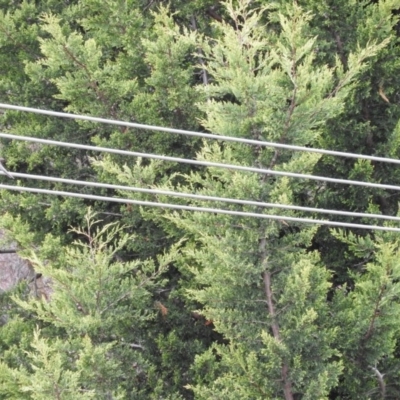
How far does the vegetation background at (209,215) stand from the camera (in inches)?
159

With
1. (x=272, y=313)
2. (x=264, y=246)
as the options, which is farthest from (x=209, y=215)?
(x=272, y=313)

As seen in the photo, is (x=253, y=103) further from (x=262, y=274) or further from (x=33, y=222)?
(x=33, y=222)

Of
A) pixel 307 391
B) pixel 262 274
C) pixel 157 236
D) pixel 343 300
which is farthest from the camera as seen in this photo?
pixel 157 236

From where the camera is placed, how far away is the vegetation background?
404cm

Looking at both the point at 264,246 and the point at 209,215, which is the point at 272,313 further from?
the point at 209,215

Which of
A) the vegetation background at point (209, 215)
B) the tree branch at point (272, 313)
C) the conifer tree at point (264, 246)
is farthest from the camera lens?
the tree branch at point (272, 313)

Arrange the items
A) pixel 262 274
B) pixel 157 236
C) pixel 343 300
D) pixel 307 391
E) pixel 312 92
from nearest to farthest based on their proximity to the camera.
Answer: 1. pixel 312 92
2. pixel 307 391
3. pixel 262 274
4. pixel 343 300
5. pixel 157 236

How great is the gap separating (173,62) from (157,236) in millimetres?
1668

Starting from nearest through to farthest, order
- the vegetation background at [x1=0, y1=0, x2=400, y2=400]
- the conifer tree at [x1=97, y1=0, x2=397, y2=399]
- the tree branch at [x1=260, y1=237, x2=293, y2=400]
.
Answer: the conifer tree at [x1=97, y1=0, x2=397, y2=399]
the vegetation background at [x1=0, y1=0, x2=400, y2=400]
the tree branch at [x1=260, y1=237, x2=293, y2=400]

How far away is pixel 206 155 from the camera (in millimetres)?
4309

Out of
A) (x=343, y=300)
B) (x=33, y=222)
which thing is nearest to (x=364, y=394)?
(x=343, y=300)

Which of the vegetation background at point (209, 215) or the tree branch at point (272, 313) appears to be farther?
the tree branch at point (272, 313)

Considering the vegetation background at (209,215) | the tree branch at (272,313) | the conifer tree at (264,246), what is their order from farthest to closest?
the tree branch at (272,313) → the vegetation background at (209,215) → the conifer tree at (264,246)

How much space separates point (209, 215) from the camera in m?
4.37
